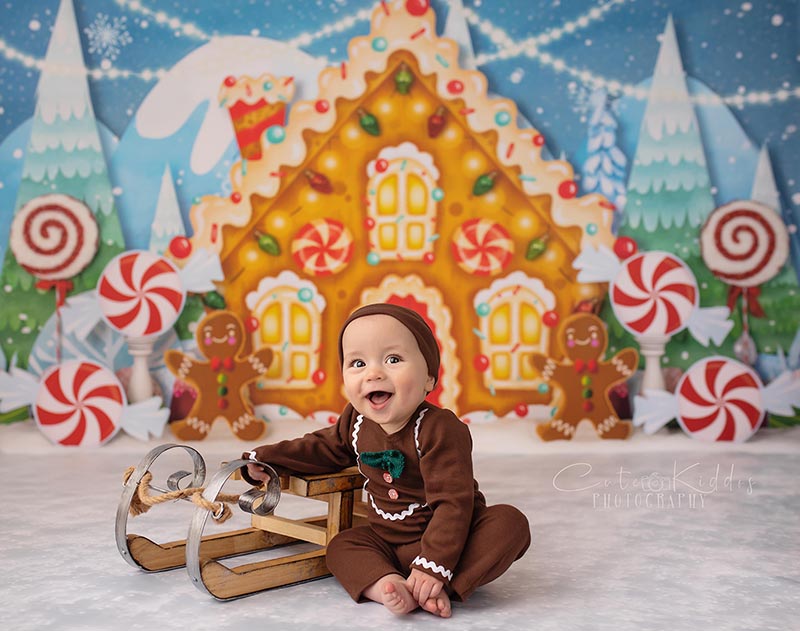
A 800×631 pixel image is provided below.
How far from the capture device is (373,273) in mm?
3588

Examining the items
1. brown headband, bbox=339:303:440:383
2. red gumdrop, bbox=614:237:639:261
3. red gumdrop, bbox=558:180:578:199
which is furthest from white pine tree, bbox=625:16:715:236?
brown headband, bbox=339:303:440:383

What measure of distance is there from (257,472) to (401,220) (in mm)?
1982

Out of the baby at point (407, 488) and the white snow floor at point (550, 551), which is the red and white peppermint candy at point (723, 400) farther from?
the baby at point (407, 488)

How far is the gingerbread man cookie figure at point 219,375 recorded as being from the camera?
343cm

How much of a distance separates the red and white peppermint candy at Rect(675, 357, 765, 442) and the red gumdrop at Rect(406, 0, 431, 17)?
1775 mm

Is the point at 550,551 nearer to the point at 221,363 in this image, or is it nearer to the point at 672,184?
the point at 221,363

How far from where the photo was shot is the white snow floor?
1.52 m

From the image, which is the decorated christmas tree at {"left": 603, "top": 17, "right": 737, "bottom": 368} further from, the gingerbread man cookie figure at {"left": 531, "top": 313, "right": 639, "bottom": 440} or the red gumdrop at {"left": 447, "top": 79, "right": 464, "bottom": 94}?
the red gumdrop at {"left": 447, "top": 79, "right": 464, "bottom": 94}

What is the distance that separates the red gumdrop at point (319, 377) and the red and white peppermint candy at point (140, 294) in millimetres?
594

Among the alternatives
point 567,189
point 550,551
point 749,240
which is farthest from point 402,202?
point 550,551

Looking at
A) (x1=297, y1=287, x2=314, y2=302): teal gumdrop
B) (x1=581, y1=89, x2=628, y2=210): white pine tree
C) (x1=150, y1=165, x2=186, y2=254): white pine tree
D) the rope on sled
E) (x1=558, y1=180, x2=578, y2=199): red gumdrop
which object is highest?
(x1=581, y1=89, x2=628, y2=210): white pine tree

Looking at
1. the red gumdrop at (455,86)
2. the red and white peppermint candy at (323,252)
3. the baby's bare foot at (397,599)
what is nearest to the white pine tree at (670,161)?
the red gumdrop at (455,86)

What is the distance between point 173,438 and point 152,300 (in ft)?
1.80

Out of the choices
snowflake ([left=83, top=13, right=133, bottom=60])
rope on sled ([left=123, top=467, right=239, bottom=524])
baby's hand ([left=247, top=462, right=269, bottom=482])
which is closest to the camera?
rope on sled ([left=123, top=467, right=239, bottom=524])
